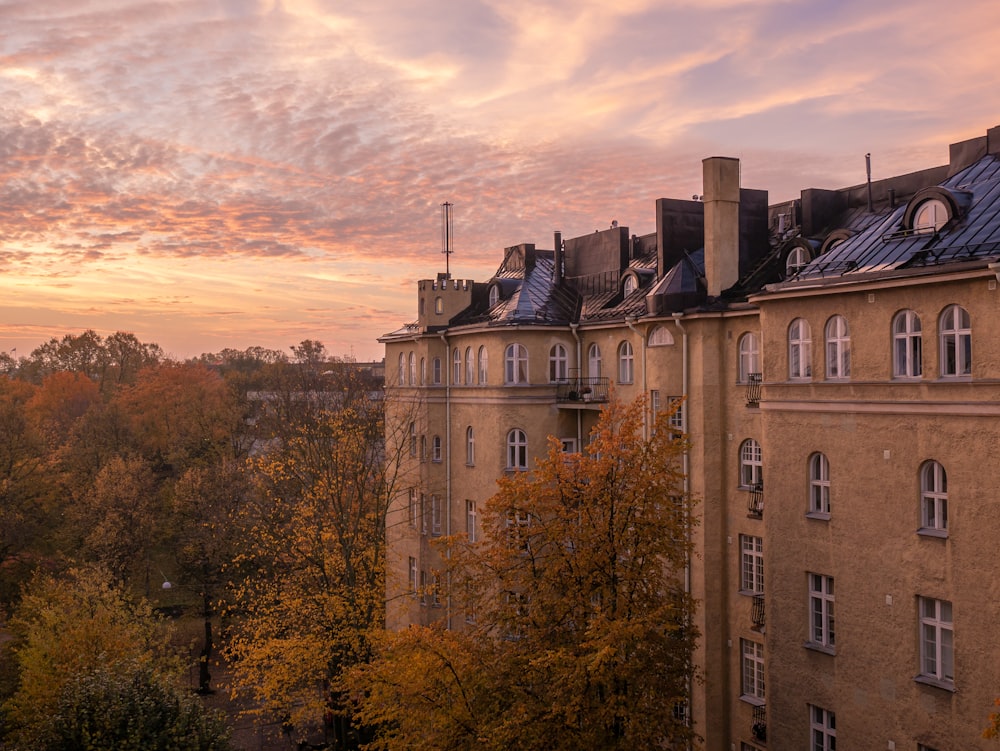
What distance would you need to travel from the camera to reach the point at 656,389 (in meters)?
29.1

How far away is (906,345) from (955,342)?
1270 mm

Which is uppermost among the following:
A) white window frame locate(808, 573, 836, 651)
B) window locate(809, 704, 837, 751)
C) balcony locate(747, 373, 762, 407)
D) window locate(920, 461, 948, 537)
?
balcony locate(747, 373, 762, 407)

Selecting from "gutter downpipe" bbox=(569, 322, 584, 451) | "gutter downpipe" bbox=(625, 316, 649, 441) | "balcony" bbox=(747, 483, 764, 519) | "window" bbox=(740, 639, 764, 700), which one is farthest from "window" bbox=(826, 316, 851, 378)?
"gutter downpipe" bbox=(569, 322, 584, 451)

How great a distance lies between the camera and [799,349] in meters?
23.3

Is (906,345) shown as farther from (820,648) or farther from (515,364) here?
(515,364)

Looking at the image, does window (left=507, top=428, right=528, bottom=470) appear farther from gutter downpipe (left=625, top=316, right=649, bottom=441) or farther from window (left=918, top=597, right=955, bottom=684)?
window (left=918, top=597, right=955, bottom=684)

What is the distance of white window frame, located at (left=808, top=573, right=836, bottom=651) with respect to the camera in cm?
2242

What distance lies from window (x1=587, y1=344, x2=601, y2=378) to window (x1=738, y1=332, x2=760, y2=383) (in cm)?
800

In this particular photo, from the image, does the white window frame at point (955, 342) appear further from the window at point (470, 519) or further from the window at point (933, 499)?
the window at point (470, 519)

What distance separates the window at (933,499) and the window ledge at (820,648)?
4350 mm

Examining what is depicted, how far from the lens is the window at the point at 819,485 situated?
22.6 metres

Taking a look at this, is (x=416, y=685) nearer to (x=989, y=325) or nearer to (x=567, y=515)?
(x=567, y=515)

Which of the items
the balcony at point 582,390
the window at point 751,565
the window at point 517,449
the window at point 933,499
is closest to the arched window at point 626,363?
the balcony at point 582,390

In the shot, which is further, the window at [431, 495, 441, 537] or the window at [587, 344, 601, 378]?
the window at [431, 495, 441, 537]
